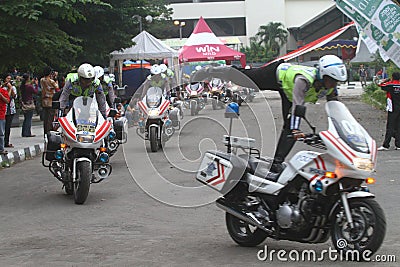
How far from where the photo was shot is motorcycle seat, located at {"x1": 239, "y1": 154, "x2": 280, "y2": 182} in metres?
6.92

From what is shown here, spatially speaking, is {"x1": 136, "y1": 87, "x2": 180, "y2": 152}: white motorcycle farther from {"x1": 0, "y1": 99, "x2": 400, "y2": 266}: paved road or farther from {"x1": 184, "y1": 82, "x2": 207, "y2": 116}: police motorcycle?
{"x1": 0, "y1": 99, "x2": 400, "y2": 266}: paved road

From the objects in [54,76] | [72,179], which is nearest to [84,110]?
[72,179]

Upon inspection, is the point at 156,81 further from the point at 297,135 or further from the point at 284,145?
the point at 297,135

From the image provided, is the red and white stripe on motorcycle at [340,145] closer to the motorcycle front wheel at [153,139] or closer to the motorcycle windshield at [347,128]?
the motorcycle windshield at [347,128]

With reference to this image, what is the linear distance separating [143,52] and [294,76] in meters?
24.0

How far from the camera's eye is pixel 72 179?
10336 millimetres

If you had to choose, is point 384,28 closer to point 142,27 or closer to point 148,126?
point 148,126

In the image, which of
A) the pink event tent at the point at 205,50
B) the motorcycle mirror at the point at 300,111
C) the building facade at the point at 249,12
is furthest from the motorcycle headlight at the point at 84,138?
the building facade at the point at 249,12

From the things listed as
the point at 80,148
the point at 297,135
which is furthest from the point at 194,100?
the point at 297,135

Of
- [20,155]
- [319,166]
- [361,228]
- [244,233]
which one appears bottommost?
[20,155]

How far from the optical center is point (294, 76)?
24.1ft

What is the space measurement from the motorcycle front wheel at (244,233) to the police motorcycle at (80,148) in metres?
3.28

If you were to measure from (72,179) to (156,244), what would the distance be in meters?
3.18

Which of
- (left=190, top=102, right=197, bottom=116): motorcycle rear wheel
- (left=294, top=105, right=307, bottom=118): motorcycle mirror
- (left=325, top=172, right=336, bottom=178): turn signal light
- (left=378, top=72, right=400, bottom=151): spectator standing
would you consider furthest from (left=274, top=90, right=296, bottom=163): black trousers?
(left=190, top=102, right=197, bottom=116): motorcycle rear wheel
